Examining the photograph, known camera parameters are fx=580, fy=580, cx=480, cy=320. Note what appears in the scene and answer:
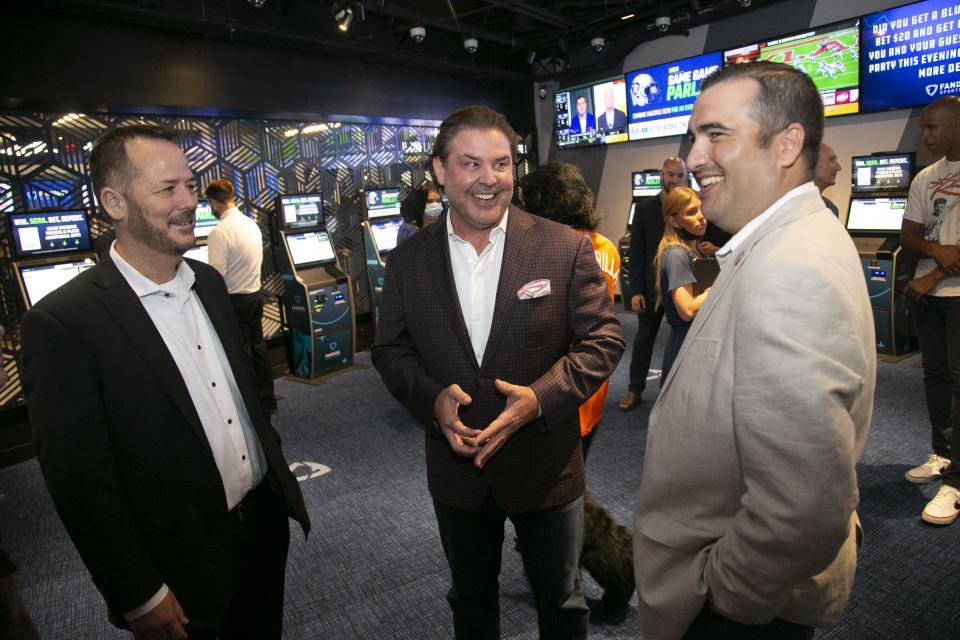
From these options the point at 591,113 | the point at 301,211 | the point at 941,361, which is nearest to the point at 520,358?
the point at 941,361

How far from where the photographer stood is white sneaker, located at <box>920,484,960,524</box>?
2.68 m

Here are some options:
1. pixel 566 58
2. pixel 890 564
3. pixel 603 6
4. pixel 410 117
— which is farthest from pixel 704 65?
pixel 890 564

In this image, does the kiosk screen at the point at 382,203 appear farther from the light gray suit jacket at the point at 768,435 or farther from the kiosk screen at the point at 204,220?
the light gray suit jacket at the point at 768,435

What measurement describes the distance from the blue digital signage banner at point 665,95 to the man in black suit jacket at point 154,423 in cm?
688

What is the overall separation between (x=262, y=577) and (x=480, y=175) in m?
1.28

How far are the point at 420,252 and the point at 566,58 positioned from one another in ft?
27.6

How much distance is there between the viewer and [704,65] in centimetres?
694

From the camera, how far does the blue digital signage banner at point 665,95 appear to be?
705cm

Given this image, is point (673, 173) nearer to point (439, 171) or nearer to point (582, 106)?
point (439, 171)

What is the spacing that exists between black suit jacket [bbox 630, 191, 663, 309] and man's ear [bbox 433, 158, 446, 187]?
2.73 m

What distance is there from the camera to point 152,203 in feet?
4.66

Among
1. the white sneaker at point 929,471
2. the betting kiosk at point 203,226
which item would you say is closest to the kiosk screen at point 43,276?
the betting kiosk at point 203,226

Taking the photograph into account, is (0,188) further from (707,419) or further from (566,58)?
(566,58)

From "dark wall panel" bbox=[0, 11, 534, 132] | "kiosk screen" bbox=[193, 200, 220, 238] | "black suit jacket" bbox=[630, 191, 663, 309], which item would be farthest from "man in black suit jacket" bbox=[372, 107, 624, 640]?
"dark wall panel" bbox=[0, 11, 534, 132]
